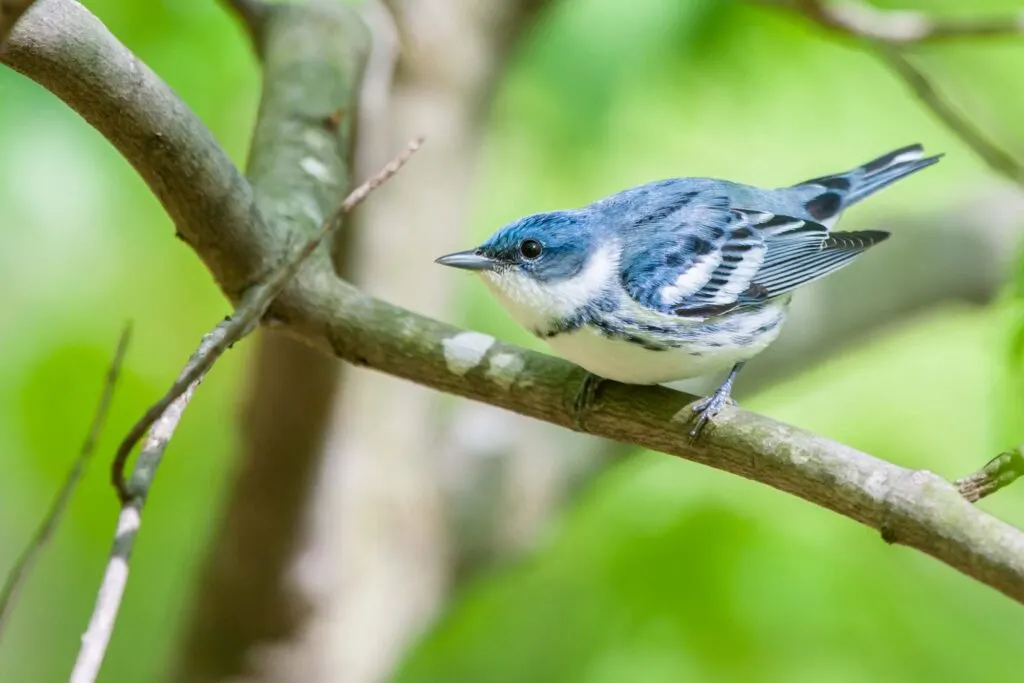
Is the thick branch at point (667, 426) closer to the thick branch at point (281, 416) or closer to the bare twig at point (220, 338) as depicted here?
the bare twig at point (220, 338)

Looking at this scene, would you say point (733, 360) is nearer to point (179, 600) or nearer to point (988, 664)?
point (988, 664)

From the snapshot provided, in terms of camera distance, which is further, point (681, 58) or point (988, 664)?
point (681, 58)

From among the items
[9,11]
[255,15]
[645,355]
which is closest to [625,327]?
[645,355]

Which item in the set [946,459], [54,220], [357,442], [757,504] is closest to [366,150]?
[357,442]

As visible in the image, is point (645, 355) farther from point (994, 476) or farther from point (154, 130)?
point (154, 130)

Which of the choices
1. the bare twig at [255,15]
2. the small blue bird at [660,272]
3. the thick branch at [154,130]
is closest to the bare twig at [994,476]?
the small blue bird at [660,272]

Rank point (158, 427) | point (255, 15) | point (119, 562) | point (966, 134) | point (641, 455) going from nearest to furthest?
1. point (119, 562)
2. point (158, 427)
3. point (966, 134)
4. point (255, 15)
5. point (641, 455)
